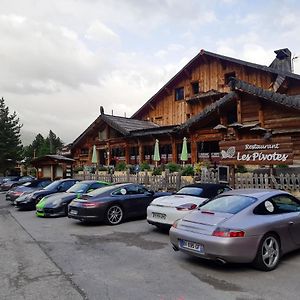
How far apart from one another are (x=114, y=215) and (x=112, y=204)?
1.21 ft

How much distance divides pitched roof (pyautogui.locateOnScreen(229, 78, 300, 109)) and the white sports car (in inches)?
376

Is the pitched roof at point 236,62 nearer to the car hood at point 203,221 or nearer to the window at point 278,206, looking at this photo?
the window at point 278,206

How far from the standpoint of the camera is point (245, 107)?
66.6ft

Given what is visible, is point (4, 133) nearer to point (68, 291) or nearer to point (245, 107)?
point (245, 107)

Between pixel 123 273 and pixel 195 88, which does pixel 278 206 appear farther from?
pixel 195 88

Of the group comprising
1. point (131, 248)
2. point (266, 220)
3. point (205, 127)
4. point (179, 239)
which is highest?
→ point (205, 127)

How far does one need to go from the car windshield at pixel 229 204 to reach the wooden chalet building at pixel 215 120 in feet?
20.1

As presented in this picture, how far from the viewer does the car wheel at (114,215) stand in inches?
433

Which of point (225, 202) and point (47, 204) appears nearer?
point (225, 202)

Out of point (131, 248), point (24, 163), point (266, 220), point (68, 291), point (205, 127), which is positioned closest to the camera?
point (68, 291)

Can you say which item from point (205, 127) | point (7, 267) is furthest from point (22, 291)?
point (205, 127)

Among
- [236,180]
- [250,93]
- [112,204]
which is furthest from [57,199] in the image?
[250,93]

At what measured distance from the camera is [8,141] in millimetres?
54281

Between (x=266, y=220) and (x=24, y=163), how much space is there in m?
58.6
